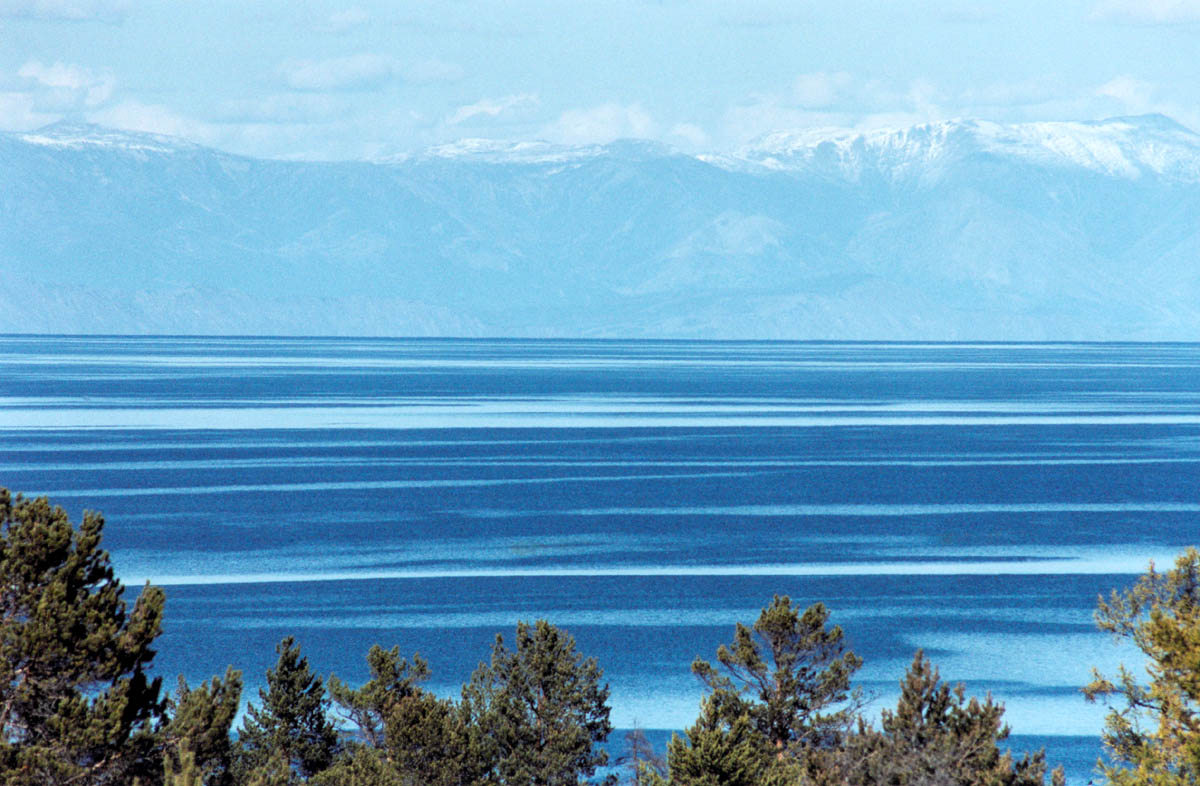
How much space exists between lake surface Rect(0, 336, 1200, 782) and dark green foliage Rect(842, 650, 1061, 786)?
9472 millimetres

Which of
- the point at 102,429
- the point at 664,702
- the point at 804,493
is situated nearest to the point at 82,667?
the point at 664,702

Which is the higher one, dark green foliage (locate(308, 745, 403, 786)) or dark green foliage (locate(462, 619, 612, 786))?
dark green foliage (locate(462, 619, 612, 786))

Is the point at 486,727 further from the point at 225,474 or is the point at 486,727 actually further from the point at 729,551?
the point at 225,474

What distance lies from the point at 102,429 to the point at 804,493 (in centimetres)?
4876

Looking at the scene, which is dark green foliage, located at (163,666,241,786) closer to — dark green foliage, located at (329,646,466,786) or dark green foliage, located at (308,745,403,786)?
dark green foliage, located at (308,745,403,786)

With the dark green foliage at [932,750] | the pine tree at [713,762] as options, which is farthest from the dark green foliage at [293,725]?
the dark green foliage at [932,750]

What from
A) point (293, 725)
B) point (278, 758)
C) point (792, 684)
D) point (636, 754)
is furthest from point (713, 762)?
point (636, 754)

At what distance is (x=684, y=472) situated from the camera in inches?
3031

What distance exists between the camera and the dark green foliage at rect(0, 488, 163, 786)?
13.5 metres

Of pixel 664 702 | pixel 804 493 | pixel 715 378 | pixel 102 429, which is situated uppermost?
pixel 715 378

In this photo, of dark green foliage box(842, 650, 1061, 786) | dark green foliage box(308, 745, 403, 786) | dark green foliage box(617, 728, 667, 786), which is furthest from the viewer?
dark green foliage box(617, 728, 667, 786)

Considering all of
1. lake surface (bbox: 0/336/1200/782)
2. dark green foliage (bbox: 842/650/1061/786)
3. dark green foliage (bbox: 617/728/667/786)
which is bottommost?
dark green foliage (bbox: 842/650/1061/786)

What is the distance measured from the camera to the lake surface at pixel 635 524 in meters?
37.4

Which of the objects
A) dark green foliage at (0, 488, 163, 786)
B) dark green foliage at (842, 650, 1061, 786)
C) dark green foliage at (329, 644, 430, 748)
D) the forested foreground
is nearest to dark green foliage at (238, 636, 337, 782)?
dark green foliage at (329, 644, 430, 748)
